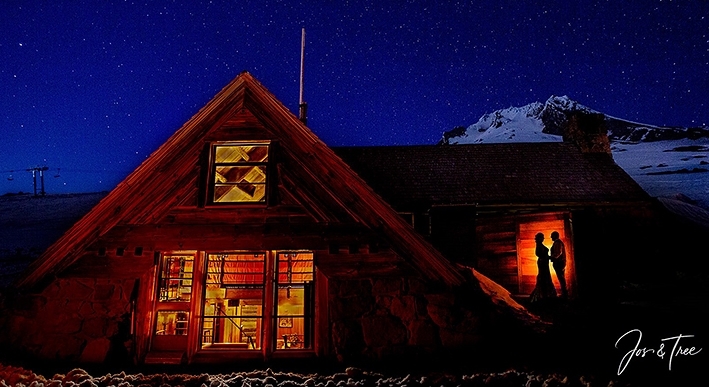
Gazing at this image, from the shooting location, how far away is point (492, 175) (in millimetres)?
16906

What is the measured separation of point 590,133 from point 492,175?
6.05 metres

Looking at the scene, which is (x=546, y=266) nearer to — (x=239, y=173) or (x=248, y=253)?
(x=248, y=253)

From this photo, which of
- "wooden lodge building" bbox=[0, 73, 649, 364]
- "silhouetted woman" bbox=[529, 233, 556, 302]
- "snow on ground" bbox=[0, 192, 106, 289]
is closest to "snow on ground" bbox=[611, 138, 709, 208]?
"silhouetted woman" bbox=[529, 233, 556, 302]

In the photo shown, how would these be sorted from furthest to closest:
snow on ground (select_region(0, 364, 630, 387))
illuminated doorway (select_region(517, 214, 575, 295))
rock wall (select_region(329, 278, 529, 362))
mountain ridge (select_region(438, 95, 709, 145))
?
mountain ridge (select_region(438, 95, 709, 145)) → illuminated doorway (select_region(517, 214, 575, 295)) → rock wall (select_region(329, 278, 529, 362)) → snow on ground (select_region(0, 364, 630, 387))

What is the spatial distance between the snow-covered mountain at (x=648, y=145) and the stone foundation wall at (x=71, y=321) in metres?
20.9

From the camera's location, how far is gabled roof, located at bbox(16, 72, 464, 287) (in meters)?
7.38

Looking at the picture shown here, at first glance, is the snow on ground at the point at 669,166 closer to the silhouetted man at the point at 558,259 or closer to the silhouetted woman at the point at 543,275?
the silhouetted man at the point at 558,259

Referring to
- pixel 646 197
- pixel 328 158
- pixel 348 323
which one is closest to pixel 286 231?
pixel 328 158

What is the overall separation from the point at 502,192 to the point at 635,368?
9554 mm

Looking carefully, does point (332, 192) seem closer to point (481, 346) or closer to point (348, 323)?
point (348, 323)

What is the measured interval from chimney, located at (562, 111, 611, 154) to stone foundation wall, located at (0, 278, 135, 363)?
64.2 ft

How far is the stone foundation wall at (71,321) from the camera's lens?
717cm

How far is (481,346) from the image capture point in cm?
711

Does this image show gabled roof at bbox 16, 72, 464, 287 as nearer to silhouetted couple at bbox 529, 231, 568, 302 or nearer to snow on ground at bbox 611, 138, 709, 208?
silhouetted couple at bbox 529, 231, 568, 302
